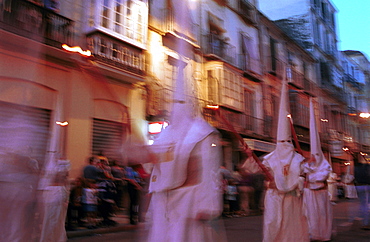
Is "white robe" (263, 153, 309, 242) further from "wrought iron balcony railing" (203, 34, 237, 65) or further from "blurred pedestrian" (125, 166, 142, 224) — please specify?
"wrought iron balcony railing" (203, 34, 237, 65)

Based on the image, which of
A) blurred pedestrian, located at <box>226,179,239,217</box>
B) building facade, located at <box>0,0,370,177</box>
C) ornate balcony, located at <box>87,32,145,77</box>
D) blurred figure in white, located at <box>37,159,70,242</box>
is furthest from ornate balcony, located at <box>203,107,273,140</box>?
blurred figure in white, located at <box>37,159,70,242</box>

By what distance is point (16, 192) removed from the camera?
420 cm

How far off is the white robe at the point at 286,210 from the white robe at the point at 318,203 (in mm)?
1717

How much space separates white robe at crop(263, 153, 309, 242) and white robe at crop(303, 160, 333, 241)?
172 cm

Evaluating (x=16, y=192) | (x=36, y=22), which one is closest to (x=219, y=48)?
(x=36, y=22)

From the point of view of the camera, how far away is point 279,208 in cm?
616

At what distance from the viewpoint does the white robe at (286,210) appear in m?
6.07

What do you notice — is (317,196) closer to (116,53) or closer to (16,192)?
(16,192)

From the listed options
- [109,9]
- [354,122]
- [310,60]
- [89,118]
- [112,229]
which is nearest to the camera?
[112,229]

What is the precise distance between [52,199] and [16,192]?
2105 mm

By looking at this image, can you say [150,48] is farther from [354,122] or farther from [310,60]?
[354,122]

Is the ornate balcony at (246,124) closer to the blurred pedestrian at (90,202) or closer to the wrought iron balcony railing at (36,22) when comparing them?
the wrought iron balcony railing at (36,22)

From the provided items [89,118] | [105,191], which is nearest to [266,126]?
[89,118]

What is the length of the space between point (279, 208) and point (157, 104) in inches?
332
